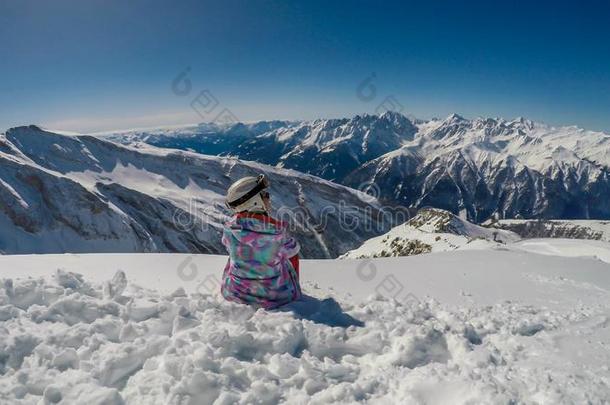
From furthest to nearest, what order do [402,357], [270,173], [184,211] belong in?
[270,173]
[184,211]
[402,357]

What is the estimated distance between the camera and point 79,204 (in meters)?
88.6

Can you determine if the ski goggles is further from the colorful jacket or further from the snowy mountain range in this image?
the snowy mountain range

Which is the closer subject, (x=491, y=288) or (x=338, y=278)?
(x=491, y=288)

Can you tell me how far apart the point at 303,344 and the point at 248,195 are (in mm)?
2526

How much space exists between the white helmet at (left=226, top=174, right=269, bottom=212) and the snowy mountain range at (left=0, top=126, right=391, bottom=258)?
80.1m

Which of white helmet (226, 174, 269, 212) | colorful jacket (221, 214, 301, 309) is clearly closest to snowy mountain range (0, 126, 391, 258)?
colorful jacket (221, 214, 301, 309)

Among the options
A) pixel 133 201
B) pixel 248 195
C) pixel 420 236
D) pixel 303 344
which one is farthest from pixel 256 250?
pixel 133 201

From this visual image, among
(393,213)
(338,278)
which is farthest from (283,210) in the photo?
(338,278)

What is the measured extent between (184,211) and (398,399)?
114m

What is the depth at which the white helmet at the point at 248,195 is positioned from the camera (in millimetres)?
6672

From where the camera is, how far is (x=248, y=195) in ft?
21.9

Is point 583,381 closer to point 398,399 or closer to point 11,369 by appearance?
point 398,399

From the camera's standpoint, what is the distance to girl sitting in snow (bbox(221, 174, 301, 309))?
6.70 metres

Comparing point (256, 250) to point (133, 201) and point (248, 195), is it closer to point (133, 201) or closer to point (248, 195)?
point (248, 195)
